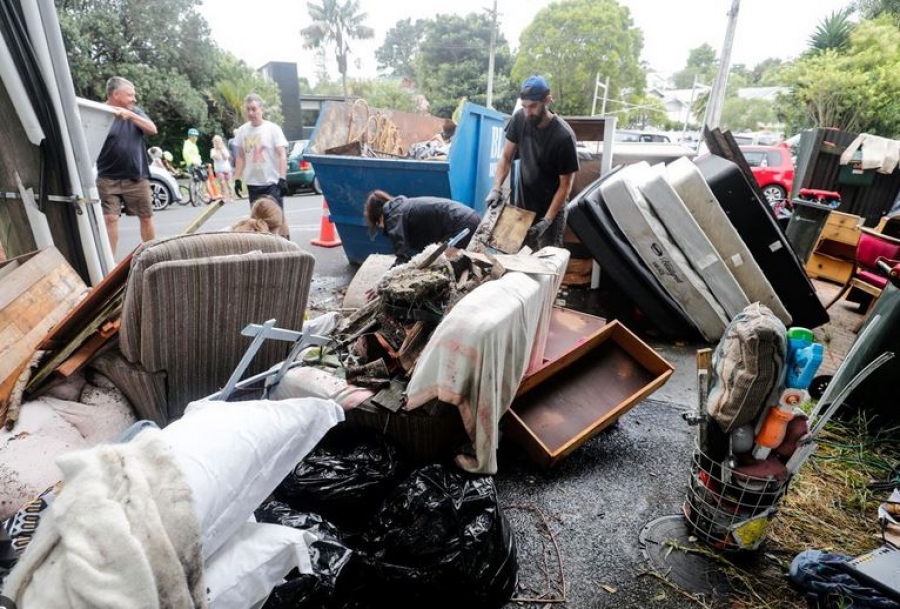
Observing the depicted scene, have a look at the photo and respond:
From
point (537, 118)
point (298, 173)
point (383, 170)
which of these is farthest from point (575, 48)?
point (537, 118)

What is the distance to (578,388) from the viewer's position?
2744 millimetres

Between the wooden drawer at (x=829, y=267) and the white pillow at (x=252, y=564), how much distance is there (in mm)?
5594

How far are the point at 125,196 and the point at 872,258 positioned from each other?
6663mm

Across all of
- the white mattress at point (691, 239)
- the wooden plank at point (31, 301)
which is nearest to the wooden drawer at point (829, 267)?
the white mattress at point (691, 239)

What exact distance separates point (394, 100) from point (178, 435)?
93.8 feet

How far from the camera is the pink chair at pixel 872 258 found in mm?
3744

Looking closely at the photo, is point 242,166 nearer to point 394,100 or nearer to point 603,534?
point 603,534

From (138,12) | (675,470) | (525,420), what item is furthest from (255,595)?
(138,12)

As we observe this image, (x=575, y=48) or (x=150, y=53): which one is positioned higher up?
(x=575, y=48)

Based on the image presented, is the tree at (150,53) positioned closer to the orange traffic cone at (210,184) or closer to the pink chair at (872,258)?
the orange traffic cone at (210,184)

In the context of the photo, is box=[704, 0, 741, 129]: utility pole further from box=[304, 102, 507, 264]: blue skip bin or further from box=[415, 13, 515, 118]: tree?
box=[415, 13, 515, 118]: tree

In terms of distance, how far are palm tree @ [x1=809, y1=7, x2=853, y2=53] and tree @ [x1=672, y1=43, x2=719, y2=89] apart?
Result: 4628cm

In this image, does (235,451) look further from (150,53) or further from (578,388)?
(150,53)

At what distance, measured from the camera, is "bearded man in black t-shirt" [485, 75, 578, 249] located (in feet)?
12.7
